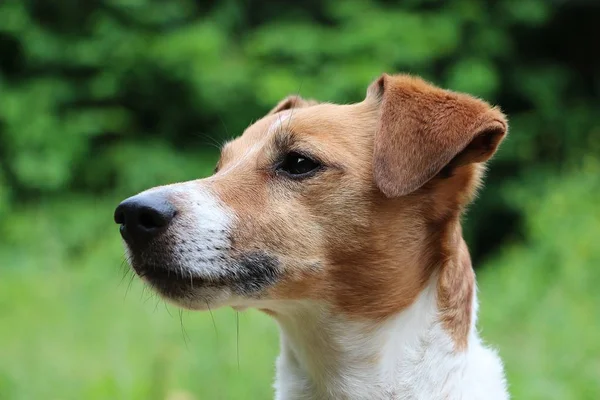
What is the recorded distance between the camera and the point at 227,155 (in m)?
3.31

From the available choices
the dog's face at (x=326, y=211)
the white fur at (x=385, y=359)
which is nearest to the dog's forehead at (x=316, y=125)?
the dog's face at (x=326, y=211)

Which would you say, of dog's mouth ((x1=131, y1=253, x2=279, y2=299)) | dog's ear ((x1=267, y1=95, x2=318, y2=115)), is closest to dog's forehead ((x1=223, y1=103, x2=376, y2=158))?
dog's ear ((x1=267, y1=95, x2=318, y2=115))

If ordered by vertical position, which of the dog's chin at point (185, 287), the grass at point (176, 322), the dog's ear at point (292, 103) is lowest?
the grass at point (176, 322)

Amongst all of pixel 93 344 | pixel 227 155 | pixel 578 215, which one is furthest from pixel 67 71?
pixel 227 155

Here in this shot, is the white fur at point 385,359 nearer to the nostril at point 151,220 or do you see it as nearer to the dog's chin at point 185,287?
the dog's chin at point 185,287

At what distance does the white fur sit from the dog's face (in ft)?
0.25

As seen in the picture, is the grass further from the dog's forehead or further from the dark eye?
the dark eye

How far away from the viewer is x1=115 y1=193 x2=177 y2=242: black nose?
2.66 metres

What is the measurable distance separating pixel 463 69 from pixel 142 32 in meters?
3.58

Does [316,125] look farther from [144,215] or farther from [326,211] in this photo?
[144,215]

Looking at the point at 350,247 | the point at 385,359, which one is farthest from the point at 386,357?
the point at 350,247

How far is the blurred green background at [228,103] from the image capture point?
7.06 meters

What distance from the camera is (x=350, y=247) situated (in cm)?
288

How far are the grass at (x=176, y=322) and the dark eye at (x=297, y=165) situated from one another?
1.13 metres
